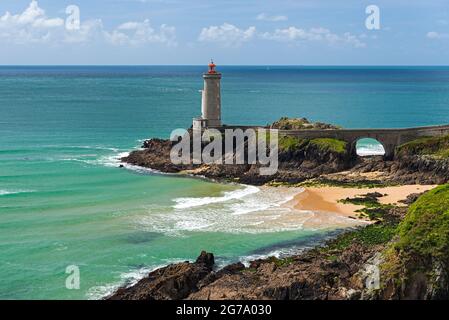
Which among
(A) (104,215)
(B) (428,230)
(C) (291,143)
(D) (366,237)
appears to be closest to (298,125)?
(C) (291,143)

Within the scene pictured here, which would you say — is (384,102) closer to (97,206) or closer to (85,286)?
(97,206)

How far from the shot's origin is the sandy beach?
42.5 m

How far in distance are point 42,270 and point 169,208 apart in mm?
13994

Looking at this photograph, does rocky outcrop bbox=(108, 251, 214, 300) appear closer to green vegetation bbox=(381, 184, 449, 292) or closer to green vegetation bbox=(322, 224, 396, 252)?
green vegetation bbox=(381, 184, 449, 292)

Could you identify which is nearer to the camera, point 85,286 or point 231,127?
point 85,286

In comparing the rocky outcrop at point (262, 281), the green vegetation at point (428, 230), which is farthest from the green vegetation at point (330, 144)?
the green vegetation at point (428, 230)

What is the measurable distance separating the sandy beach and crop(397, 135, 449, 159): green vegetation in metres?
6.08

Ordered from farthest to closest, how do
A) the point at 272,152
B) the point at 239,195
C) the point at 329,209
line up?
1. the point at 272,152
2. the point at 239,195
3. the point at 329,209

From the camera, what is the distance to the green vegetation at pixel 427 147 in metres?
54.3

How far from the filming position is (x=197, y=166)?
59406 mm

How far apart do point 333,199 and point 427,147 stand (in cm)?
1322

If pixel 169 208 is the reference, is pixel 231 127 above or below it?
above

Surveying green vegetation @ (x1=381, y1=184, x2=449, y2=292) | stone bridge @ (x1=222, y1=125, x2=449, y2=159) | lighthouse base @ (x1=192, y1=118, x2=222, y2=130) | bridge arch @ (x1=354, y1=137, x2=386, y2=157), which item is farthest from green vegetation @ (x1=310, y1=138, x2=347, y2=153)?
green vegetation @ (x1=381, y1=184, x2=449, y2=292)
